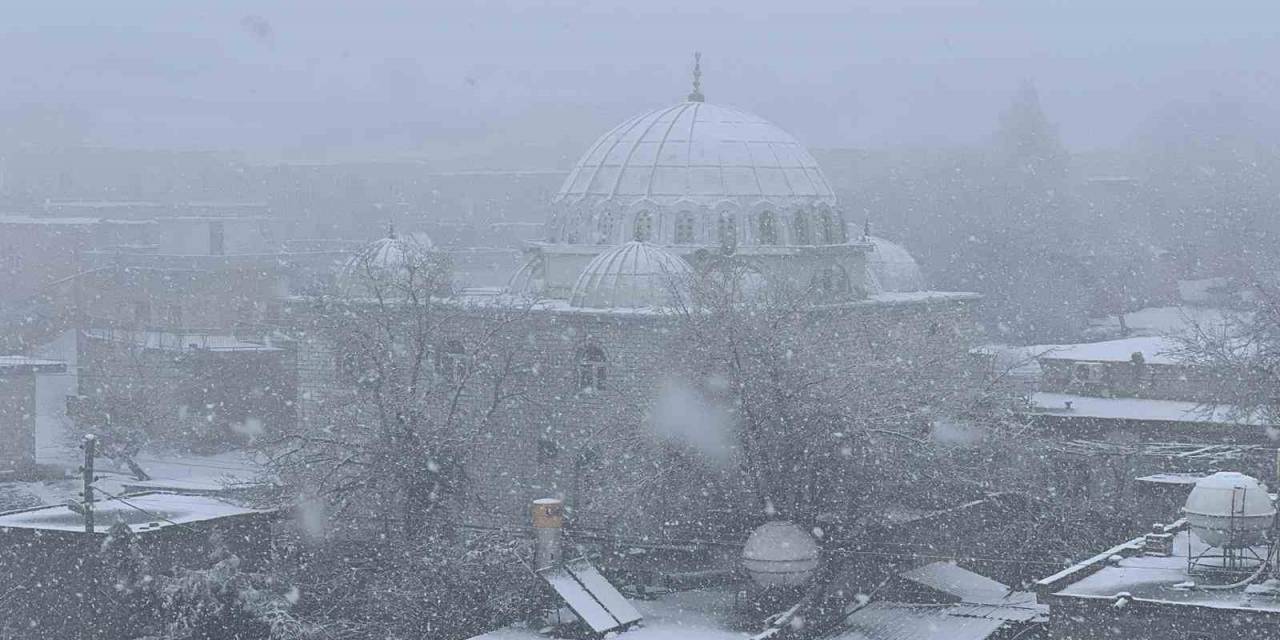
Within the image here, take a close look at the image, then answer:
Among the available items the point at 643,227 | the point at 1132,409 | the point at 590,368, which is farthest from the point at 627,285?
the point at 1132,409

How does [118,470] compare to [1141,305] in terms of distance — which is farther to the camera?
[1141,305]

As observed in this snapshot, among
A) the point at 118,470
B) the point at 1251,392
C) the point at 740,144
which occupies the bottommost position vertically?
the point at 118,470

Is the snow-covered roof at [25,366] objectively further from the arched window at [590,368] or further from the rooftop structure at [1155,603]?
the rooftop structure at [1155,603]

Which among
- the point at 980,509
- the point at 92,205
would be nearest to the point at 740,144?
the point at 980,509

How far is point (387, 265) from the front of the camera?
3069 centimetres

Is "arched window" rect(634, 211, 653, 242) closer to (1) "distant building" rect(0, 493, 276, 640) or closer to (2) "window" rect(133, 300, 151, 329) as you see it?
(1) "distant building" rect(0, 493, 276, 640)

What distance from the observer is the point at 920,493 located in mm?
25156

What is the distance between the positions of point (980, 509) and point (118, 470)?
55.3 feet

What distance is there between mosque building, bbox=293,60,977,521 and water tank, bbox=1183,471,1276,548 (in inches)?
401

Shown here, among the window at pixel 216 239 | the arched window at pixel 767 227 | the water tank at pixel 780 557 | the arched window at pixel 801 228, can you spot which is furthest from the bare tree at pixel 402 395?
the window at pixel 216 239

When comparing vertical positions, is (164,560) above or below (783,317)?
below

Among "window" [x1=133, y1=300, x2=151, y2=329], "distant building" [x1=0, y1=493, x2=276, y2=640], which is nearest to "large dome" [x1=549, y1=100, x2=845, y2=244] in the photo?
"distant building" [x1=0, y1=493, x2=276, y2=640]

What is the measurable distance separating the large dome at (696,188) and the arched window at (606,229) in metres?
0.02

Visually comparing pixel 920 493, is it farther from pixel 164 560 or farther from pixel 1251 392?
pixel 164 560
